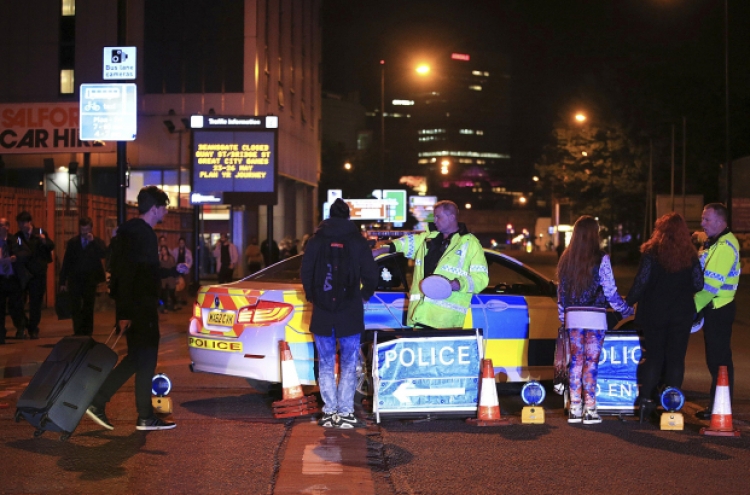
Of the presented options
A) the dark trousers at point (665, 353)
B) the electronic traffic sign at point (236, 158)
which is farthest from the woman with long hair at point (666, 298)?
the electronic traffic sign at point (236, 158)

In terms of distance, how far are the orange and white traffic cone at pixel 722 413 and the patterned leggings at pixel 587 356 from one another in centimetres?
93

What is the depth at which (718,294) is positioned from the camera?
8.10 metres

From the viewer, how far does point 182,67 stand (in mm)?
36094

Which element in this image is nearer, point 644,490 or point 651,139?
point 644,490

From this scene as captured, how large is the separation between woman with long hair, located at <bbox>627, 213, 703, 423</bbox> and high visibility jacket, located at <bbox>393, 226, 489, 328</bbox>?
1.38 m

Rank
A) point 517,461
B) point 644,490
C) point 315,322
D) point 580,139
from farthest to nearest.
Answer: point 580,139 < point 315,322 < point 517,461 < point 644,490

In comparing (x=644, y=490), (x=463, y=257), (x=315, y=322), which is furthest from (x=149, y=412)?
(x=644, y=490)

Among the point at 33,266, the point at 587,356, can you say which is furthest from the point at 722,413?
the point at 33,266

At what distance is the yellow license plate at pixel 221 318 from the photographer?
28.4 ft

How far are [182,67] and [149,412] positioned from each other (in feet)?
99.1

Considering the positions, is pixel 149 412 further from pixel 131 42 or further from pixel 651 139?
pixel 651 139

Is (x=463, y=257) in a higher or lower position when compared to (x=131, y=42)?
lower

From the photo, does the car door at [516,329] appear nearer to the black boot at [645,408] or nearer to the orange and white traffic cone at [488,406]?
the orange and white traffic cone at [488,406]

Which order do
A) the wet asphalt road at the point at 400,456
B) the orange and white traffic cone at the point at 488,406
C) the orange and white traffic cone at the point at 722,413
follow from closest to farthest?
1. the wet asphalt road at the point at 400,456
2. the orange and white traffic cone at the point at 722,413
3. the orange and white traffic cone at the point at 488,406
